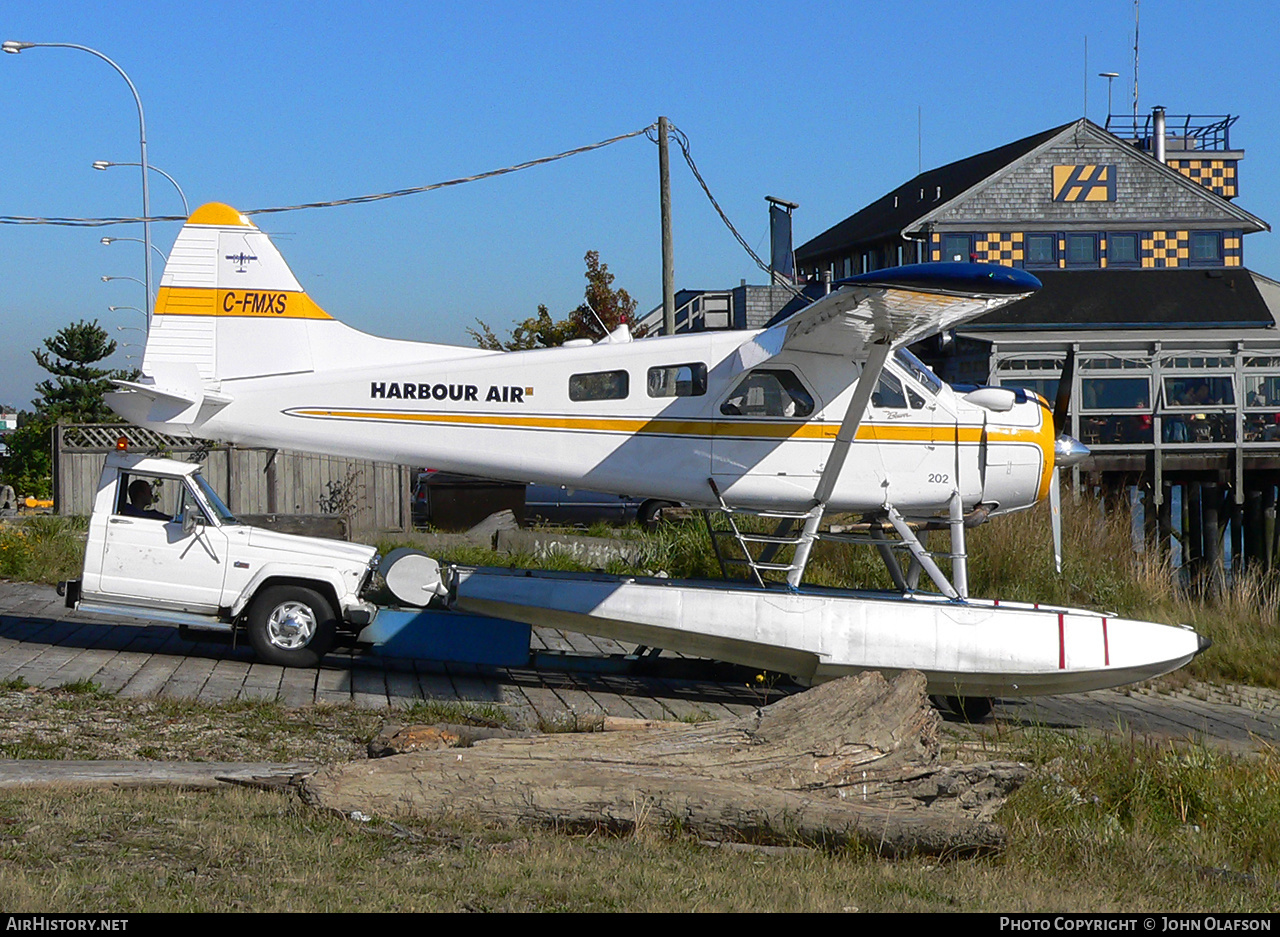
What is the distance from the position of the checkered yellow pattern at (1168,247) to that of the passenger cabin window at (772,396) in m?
35.9

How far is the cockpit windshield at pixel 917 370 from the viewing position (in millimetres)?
11586

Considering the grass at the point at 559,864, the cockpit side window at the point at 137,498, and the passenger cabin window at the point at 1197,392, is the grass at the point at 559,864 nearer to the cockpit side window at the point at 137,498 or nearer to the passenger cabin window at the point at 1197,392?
the cockpit side window at the point at 137,498

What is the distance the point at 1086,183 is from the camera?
42875mm

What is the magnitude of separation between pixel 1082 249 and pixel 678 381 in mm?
35358

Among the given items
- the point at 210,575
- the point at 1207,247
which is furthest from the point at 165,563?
the point at 1207,247

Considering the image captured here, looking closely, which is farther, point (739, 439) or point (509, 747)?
point (739, 439)

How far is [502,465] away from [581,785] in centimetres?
549

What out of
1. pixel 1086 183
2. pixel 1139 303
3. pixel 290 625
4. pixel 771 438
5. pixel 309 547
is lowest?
pixel 290 625

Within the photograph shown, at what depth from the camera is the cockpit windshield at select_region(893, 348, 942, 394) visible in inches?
456

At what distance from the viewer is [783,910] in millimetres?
Answer: 4699

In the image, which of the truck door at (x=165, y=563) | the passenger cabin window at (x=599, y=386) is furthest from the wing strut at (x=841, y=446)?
the truck door at (x=165, y=563)

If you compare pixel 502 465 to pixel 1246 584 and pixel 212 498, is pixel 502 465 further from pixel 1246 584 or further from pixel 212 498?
pixel 1246 584

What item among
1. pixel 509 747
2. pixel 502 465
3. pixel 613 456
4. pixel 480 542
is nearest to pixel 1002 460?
pixel 613 456

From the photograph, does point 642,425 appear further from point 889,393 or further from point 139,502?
point 139,502
